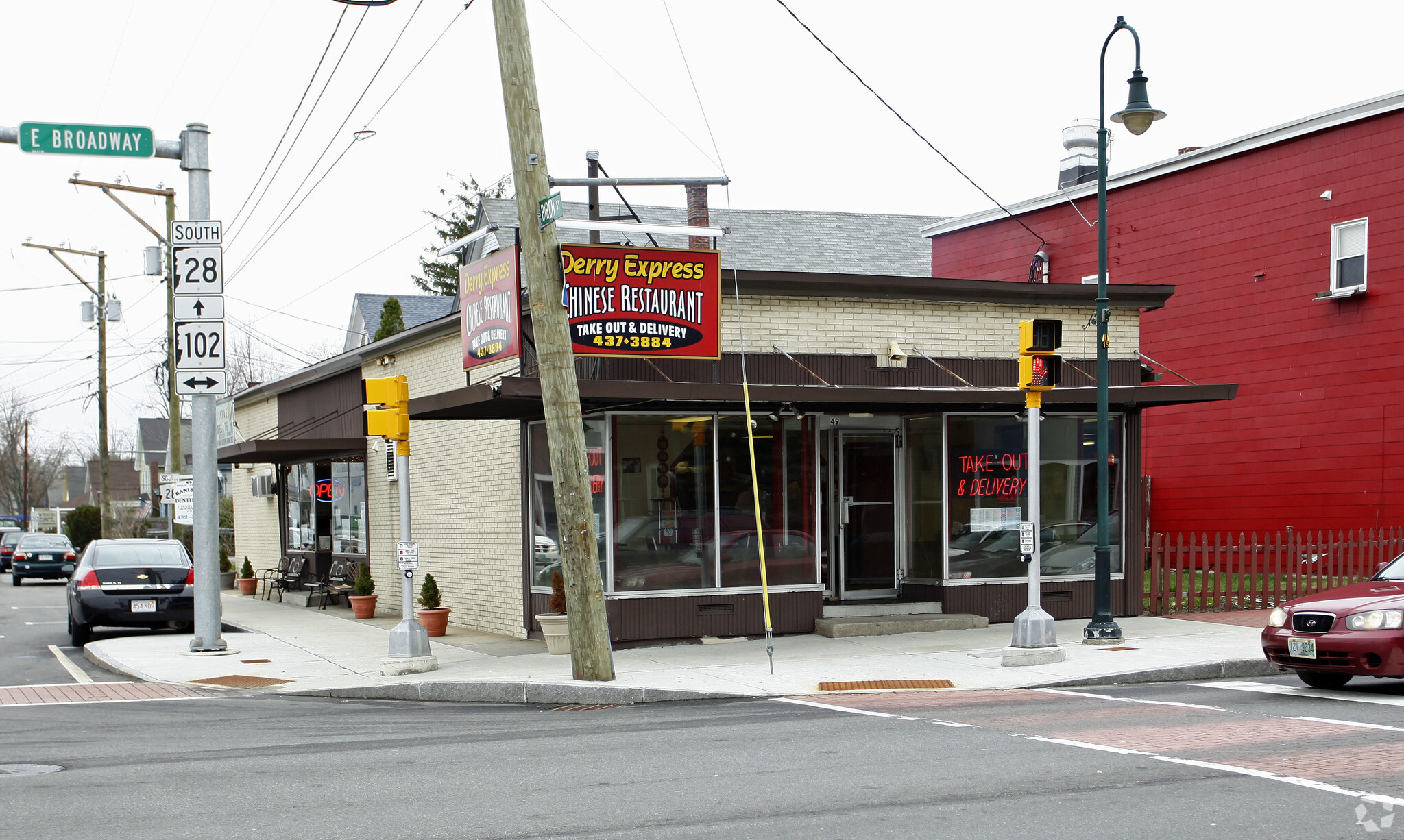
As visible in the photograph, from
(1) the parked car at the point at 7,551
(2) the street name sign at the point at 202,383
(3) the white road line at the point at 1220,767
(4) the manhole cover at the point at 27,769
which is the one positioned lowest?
(1) the parked car at the point at 7,551

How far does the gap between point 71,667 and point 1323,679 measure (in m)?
14.0

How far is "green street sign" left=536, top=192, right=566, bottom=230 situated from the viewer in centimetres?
1141

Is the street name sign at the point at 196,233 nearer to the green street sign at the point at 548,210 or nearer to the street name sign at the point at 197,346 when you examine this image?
the street name sign at the point at 197,346

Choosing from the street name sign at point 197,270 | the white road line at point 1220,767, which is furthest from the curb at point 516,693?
the street name sign at point 197,270

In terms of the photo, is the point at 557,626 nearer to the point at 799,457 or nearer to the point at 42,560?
the point at 799,457

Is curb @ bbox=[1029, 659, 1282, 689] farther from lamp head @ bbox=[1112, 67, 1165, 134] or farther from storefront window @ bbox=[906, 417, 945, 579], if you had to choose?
lamp head @ bbox=[1112, 67, 1165, 134]

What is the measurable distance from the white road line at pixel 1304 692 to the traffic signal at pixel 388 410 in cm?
867

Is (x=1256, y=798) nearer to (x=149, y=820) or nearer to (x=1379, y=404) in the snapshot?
(x=149, y=820)

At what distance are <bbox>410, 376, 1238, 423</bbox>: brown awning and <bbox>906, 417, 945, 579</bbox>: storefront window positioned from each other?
1.47 ft

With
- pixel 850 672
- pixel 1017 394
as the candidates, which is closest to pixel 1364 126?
pixel 1017 394

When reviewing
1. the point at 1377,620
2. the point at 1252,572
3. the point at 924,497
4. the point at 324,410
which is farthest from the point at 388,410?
the point at 1252,572

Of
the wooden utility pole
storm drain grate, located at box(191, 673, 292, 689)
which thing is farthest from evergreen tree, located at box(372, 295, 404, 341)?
the wooden utility pole

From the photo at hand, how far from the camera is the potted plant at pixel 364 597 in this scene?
20172 millimetres

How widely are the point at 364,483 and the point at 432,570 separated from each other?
3.48 metres
